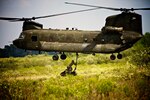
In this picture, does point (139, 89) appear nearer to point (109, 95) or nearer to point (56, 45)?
point (109, 95)

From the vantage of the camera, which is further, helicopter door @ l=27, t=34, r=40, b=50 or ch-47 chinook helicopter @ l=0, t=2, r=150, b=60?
helicopter door @ l=27, t=34, r=40, b=50

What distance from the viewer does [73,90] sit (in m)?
13.3

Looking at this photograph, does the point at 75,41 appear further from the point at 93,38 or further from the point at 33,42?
the point at 33,42

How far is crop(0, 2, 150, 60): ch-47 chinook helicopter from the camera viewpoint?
50.4ft

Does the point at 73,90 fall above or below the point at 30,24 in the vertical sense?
below

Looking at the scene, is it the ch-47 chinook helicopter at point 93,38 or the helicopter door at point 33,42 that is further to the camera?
the helicopter door at point 33,42

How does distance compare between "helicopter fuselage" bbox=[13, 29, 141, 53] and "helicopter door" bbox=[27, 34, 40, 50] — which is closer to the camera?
"helicopter fuselage" bbox=[13, 29, 141, 53]

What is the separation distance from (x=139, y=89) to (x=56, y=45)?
22.8ft

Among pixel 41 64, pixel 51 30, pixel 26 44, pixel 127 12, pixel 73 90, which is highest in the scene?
pixel 127 12

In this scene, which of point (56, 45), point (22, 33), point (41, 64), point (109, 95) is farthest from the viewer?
point (41, 64)

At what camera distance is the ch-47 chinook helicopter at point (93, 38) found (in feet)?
50.4

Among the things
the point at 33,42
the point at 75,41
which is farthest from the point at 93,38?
the point at 33,42

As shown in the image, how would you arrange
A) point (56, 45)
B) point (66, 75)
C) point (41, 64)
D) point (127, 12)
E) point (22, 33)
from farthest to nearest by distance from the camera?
point (41, 64)
point (66, 75)
point (22, 33)
point (56, 45)
point (127, 12)

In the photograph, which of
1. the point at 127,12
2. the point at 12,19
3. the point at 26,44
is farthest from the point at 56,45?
the point at 127,12
